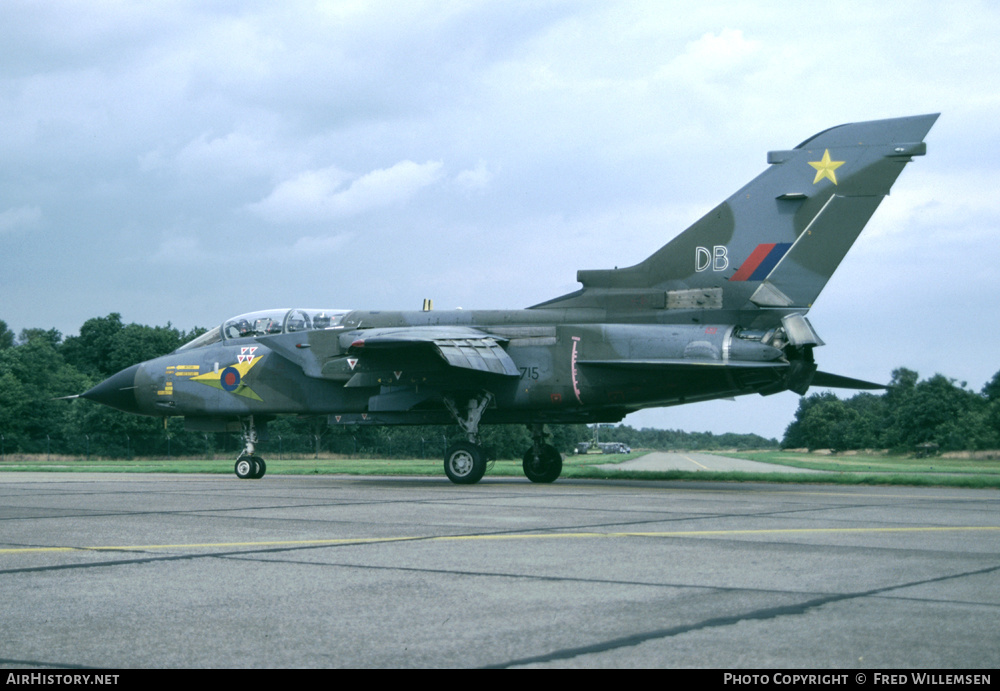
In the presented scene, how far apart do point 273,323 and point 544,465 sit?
→ 6.38m

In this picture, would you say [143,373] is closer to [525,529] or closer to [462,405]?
[462,405]

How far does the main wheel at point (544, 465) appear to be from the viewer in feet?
64.0

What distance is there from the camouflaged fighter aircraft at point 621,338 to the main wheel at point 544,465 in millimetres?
29

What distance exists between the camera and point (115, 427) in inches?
2522

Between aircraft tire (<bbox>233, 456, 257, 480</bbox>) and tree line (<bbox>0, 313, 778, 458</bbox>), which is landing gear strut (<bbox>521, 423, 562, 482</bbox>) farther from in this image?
tree line (<bbox>0, 313, 778, 458</bbox>)

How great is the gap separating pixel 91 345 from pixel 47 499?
83.4 metres

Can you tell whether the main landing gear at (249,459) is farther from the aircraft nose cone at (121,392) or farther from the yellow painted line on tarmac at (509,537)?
the yellow painted line on tarmac at (509,537)

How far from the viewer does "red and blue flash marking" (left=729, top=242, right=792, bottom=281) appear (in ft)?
52.8

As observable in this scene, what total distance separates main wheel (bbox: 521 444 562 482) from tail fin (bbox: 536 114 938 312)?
3814 mm

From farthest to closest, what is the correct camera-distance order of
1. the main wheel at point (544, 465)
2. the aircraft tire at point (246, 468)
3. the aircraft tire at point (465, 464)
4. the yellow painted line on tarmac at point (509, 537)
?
1. the aircraft tire at point (246, 468)
2. the main wheel at point (544, 465)
3. the aircraft tire at point (465, 464)
4. the yellow painted line on tarmac at point (509, 537)

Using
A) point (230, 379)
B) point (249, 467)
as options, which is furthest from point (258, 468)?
point (230, 379)

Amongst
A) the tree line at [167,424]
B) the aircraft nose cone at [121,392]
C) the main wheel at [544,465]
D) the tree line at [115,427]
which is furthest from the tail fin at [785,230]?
the tree line at [115,427]

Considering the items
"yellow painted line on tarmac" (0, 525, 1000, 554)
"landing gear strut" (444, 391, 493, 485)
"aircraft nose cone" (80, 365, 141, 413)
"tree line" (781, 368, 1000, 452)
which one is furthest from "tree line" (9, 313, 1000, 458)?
"yellow painted line on tarmac" (0, 525, 1000, 554)

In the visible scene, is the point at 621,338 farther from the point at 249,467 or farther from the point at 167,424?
the point at 167,424
